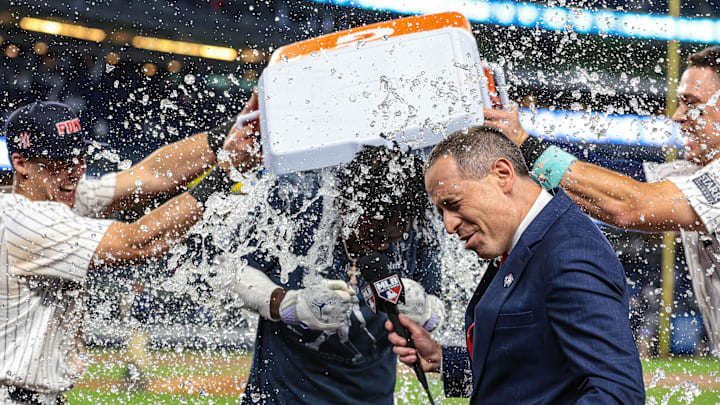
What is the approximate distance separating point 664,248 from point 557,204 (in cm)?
1318

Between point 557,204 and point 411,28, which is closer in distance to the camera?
point 557,204

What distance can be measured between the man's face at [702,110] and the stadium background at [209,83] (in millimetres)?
7168

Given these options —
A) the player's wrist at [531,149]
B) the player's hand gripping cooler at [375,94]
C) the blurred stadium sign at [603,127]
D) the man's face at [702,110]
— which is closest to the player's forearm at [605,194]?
the player's wrist at [531,149]

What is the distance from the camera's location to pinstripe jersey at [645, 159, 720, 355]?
288cm

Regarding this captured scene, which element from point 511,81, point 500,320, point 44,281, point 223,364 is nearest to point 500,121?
point 500,320

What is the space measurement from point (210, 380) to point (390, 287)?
6255 millimetres

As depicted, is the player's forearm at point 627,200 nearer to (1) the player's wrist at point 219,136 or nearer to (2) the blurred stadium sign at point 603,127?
(1) the player's wrist at point 219,136

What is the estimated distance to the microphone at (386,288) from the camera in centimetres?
254

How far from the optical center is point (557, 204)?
5.89 ft

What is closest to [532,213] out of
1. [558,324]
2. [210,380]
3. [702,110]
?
[558,324]

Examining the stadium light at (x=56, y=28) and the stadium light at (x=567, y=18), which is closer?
the stadium light at (x=567, y=18)

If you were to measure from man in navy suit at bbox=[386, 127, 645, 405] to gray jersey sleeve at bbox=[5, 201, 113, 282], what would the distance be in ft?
5.62

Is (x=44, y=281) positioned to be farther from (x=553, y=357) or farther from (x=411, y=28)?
(x=553, y=357)

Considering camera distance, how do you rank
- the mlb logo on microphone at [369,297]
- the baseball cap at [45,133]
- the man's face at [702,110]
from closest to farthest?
the mlb logo on microphone at [369,297], the baseball cap at [45,133], the man's face at [702,110]
